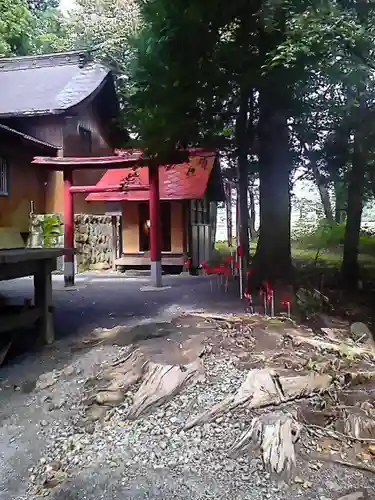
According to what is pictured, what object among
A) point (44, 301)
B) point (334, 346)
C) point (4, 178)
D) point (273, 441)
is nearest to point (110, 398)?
point (273, 441)

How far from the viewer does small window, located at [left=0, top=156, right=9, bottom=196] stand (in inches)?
462

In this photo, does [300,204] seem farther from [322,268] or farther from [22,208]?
[22,208]

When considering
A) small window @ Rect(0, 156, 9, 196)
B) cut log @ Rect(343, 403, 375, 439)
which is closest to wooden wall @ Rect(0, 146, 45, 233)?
small window @ Rect(0, 156, 9, 196)

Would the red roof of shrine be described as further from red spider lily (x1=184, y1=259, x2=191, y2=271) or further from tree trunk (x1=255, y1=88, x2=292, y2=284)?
tree trunk (x1=255, y1=88, x2=292, y2=284)

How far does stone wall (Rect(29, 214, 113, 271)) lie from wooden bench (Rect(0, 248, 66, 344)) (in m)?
6.84

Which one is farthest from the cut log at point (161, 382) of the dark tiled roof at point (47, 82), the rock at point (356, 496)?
the dark tiled roof at point (47, 82)

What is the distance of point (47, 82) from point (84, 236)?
4.48m

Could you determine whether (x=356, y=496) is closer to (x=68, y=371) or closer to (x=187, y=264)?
(x=68, y=371)

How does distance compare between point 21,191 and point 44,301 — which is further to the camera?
point 21,191

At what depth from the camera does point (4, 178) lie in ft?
39.0

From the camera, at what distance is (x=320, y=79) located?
5.99 m

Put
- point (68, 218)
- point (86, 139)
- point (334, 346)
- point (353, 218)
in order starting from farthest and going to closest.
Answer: point (86, 139) < point (68, 218) < point (353, 218) < point (334, 346)

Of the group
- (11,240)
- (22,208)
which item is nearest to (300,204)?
(22,208)

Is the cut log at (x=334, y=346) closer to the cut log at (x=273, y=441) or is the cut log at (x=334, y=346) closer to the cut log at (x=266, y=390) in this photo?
the cut log at (x=266, y=390)
